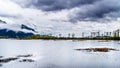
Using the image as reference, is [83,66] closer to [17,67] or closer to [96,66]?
[96,66]

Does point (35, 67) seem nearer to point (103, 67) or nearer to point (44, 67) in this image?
point (44, 67)

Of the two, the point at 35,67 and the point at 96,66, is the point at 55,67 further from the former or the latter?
the point at 96,66

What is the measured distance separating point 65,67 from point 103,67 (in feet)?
26.5

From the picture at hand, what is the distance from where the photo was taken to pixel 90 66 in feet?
157

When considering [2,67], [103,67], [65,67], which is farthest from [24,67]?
[103,67]

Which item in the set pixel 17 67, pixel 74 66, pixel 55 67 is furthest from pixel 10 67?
pixel 74 66

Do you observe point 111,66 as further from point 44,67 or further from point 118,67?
point 44,67

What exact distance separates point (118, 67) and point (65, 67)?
1132 cm

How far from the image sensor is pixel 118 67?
46.8m

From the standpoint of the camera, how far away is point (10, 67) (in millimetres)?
48469

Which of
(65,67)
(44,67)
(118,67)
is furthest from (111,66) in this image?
(44,67)

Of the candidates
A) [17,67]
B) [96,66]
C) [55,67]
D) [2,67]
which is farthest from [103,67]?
[2,67]

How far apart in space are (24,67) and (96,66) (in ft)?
51.6

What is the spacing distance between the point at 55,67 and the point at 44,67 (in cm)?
239
